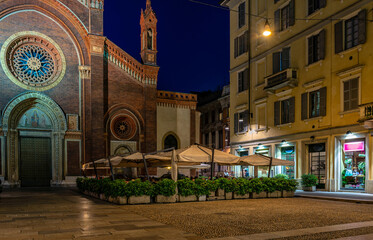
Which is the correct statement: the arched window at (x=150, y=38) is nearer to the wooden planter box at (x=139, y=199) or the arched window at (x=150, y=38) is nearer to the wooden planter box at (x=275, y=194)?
the wooden planter box at (x=275, y=194)

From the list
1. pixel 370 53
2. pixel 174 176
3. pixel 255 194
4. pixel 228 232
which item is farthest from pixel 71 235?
pixel 370 53

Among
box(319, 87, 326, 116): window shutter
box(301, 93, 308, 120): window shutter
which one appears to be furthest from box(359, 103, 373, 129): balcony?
box(301, 93, 308, 120): window shutter

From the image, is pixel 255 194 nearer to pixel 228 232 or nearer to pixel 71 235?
pixel 228 232

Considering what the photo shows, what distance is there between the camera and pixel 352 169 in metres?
20.9

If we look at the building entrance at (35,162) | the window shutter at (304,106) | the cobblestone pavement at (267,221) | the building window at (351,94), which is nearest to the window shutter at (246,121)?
the window shutter at (304,106)

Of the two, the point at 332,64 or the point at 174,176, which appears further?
the point at 332,64

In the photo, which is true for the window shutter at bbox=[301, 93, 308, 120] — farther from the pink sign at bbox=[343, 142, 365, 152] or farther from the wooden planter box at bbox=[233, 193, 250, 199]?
the wooden planter box at bbox=[233, 193, 250, 199]

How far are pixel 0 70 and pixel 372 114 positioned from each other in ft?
86.0

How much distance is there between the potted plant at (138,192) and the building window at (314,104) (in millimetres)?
12156

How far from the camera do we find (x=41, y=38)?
2947cm

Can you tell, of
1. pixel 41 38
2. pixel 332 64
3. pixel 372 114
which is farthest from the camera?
pixel 41 38

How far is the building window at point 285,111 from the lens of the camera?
2383 centimetres

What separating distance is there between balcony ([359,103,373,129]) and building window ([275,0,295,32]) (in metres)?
8.73

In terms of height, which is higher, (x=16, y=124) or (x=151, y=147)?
(x=16, y=124)
